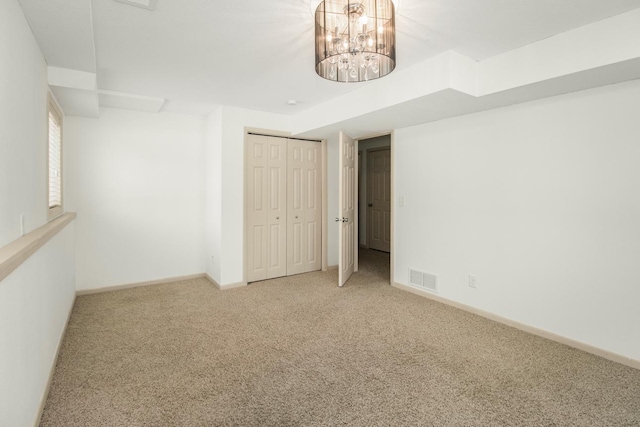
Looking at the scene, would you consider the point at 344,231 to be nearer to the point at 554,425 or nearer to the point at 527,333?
the point at 527,333

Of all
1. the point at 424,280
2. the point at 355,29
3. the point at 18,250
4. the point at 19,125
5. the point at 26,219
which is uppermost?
the point at 355,29

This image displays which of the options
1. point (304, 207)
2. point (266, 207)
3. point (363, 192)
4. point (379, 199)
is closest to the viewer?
point (266, 207)

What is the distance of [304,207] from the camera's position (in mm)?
4898

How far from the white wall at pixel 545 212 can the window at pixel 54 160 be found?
3.84 m

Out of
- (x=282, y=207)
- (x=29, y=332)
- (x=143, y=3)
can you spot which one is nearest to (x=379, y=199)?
(x=282, y=207)

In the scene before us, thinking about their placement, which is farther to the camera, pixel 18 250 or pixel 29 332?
pixel 29 332

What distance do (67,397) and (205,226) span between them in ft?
9.55

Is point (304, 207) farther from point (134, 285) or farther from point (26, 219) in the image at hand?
point (26, 219)

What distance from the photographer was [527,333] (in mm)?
2883

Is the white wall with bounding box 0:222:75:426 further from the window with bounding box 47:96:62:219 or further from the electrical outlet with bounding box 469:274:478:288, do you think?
the electrical outlet with bounding box 469:274:478:288

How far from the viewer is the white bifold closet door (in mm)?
4449

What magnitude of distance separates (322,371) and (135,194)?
3.43 meters

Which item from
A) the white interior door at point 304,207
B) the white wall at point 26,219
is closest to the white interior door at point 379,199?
the white interior door at point 304,207

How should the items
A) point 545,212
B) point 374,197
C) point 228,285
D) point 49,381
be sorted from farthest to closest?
point 374,197 < point 228,285 < point 545,212 < point 49,381
